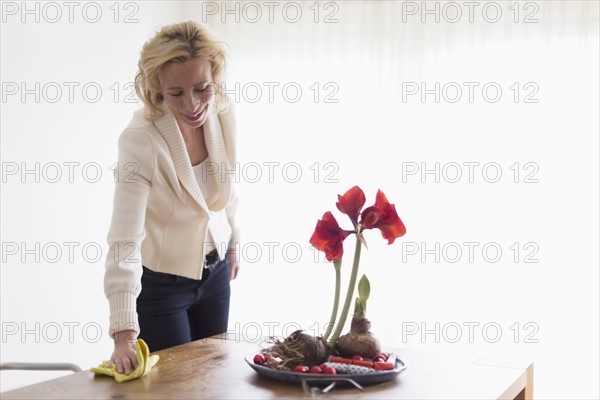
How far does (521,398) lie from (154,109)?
1193mm

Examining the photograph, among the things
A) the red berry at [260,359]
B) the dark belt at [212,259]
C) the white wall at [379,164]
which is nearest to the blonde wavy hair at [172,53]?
the dark belt at [212,259]

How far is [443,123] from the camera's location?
380 centimetres

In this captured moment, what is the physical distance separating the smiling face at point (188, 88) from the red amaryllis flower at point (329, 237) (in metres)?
0.55

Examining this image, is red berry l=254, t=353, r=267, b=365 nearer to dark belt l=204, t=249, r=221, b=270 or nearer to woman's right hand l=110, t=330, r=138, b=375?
woman's right hand l=110, t=330, r=138, b=375

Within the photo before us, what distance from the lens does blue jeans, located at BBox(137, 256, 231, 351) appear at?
2158 millimetres

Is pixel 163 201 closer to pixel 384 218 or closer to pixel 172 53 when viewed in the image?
pixel 172 53

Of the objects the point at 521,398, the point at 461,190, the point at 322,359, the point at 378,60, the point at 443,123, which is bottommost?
the point at 521,398

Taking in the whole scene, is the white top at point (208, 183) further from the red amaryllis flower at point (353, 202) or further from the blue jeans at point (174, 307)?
the red amaryllis flower at point (353, 202)

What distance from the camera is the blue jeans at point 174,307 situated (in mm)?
2158

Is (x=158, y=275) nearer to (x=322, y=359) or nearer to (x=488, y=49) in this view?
(x=322, y=359)

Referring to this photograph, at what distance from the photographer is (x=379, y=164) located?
155 inches

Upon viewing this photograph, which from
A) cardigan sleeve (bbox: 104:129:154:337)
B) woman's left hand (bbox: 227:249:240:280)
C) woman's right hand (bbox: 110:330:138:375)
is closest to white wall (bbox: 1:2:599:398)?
woman's left hand (bbox: 227:249:240:280)

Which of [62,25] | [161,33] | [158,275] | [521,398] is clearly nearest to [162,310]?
[158,275]

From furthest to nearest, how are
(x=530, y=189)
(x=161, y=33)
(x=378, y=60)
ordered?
1. (x=378, y=60)
2. (x=530, y=189)
3. (x=161, y=33)
